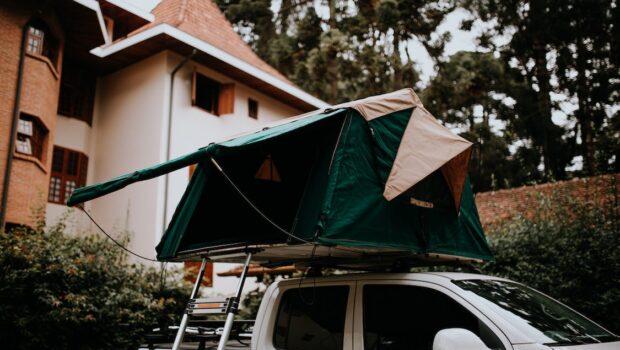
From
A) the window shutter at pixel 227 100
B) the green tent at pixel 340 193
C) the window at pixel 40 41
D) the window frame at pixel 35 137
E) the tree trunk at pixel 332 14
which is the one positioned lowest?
the green tent at pixel 340 193

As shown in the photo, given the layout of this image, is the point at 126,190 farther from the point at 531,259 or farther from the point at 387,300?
the point at 387,300

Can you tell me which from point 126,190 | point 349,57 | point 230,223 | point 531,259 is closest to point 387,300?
point 230,223

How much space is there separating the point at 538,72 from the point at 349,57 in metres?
9.53

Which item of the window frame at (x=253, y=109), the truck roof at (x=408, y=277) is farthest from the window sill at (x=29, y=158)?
the truck roof at (x=408, y=277)

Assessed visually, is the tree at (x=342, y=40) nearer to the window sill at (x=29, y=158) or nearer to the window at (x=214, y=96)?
the window at (x=214, y=96)

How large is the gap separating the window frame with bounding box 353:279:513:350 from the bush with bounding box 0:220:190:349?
297 inches

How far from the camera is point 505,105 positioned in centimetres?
2698

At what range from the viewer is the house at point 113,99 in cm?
1449

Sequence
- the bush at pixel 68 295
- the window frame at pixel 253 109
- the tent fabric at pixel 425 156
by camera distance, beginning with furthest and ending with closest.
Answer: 1. the window frame at pixel 253 109
2. the bush at pixel 68 295
3. the tent fabric at pixel 425 156

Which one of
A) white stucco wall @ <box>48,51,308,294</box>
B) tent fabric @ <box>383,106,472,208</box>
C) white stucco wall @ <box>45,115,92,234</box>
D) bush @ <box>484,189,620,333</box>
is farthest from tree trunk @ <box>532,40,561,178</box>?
tent fabric @ <box>383,106,472,208</box>

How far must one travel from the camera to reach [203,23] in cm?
1988

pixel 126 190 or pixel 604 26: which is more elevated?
pixel 604 26

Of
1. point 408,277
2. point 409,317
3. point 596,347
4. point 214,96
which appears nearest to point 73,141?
point 214,96

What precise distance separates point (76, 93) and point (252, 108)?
596 cm
